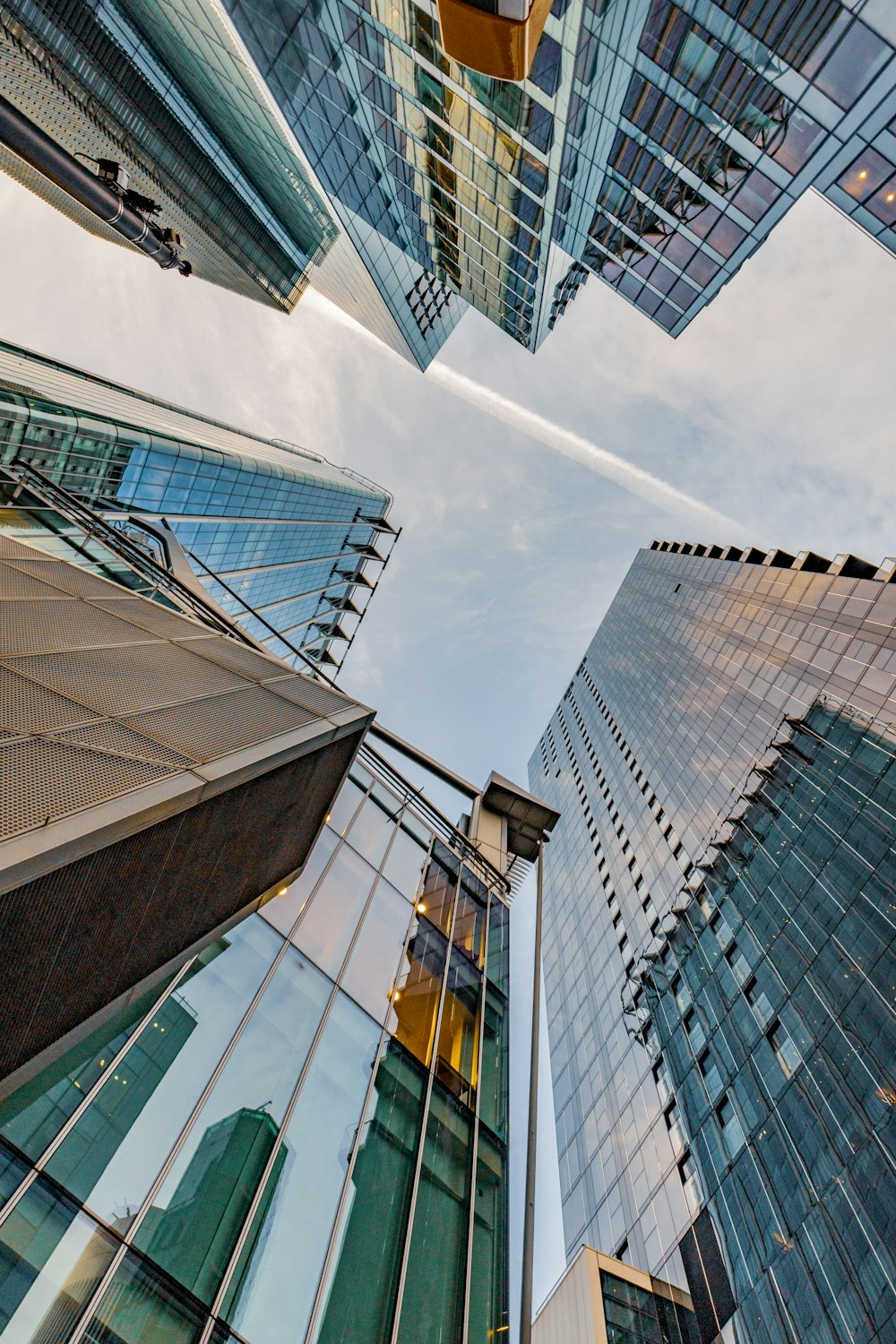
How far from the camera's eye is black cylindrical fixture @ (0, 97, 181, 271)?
12.4m

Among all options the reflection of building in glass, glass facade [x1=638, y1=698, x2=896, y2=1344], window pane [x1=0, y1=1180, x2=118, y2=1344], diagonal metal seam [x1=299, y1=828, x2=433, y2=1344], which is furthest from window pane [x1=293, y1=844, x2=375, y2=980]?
the reflection of building in glass

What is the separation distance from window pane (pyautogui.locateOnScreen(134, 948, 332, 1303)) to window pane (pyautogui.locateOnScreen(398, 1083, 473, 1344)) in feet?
9.04

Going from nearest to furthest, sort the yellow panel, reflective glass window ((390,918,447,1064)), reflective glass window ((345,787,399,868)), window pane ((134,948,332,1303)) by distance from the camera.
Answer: window pane ((134,948,332,1303)) → reflective glass window ((390,918,447,1064)) → the yellow panel → reflective glass window ((345,787,399,868))

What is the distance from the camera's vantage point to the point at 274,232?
96.0m

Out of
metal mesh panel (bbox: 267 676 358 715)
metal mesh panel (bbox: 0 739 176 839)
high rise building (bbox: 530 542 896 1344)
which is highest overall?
metal mesh panel (bbox: 0 739 176 839)

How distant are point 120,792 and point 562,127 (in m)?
33.3

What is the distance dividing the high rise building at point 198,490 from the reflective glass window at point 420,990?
959cm

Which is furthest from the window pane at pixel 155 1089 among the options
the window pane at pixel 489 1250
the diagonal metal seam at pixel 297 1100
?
the window pane at pixel 489 1250

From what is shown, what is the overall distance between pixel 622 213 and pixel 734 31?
11780 millimetres

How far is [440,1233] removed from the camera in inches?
310

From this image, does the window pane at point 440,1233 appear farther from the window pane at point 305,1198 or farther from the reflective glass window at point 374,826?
the reflective glass window at point 374,826

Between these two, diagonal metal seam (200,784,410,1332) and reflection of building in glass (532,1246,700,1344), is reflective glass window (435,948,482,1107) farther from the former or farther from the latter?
reflection of building in glass (532,1246,700,1344)

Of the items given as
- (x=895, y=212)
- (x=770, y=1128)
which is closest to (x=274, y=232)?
(x=895, y=212)

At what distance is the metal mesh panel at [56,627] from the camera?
6.85 meters
